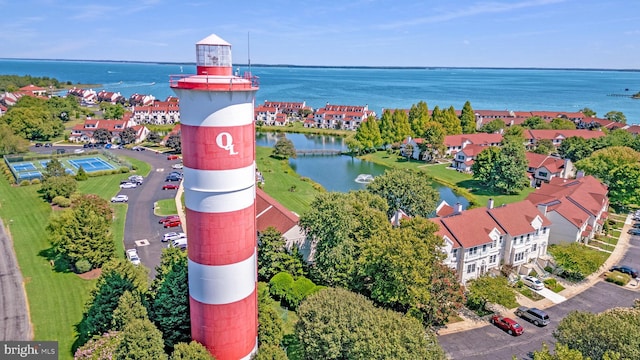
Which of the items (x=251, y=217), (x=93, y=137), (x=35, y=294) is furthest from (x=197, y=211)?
(x=93, y=137)

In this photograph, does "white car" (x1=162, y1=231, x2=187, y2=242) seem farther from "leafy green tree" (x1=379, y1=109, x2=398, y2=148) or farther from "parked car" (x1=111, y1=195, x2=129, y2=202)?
"leafy green tree" (x1=379, y1=109, x2=398, y2=148)

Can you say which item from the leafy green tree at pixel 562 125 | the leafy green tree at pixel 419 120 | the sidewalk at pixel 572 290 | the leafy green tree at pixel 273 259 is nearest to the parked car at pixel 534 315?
the sidewalk at pixel 572 290

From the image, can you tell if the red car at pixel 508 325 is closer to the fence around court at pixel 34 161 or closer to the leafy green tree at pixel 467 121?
the fence around court at pixel 34 161

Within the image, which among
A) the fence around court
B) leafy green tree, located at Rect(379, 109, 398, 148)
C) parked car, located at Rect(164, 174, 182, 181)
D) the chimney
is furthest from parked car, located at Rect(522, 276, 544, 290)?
the fence around court

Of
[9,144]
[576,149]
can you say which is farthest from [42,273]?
[576,149]

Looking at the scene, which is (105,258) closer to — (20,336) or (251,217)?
(20,336)

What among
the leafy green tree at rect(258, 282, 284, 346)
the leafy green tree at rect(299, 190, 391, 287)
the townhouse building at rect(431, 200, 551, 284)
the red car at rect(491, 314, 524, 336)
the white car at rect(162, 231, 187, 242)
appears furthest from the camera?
the white car at rect(162, 231, 187, 242)

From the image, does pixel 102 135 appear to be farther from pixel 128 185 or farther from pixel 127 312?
pixel 127 312

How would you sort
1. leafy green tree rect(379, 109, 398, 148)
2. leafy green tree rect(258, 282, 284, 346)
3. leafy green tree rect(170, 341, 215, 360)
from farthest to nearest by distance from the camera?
leafy green tree rect(379, 109, 398, 148)
leafy green tree rect(258, 282, 284, 346)
leafy green tree rect(170, 341, 215, 360)
